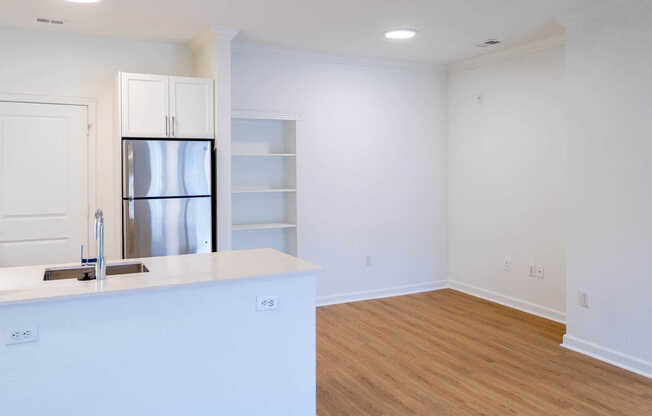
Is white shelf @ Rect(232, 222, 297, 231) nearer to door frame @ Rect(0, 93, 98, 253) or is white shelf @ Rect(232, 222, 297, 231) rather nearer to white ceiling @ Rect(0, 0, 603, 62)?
door frame @ Rect(0, 93, 98, 253)

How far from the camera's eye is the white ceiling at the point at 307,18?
3783 millimetres

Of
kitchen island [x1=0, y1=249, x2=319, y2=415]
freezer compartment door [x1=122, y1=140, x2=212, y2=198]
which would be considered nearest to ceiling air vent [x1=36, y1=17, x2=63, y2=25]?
freezer compartment door [x1=122, y1=140, x2=212, y2=198]

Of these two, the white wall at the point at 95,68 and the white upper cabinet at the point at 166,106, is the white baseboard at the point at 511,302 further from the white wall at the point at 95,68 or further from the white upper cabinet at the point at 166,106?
the white wall at the point at 95,68

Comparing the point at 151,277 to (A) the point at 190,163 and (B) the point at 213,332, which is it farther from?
(A) the point at 190,163

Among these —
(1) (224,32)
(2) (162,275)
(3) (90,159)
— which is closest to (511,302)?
(1) (224,32)

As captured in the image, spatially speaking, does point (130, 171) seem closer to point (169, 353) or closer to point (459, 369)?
point (169, 353)

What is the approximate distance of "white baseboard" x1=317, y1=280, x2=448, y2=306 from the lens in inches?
219

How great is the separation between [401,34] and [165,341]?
132 inches

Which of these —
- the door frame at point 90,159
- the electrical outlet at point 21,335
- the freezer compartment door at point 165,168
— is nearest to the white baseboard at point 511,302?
the freezer compartment door at point 165,168

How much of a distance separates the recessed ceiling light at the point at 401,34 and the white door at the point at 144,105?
6.35 feet

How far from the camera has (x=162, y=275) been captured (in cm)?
258

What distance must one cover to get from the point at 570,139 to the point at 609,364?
5.48 feet

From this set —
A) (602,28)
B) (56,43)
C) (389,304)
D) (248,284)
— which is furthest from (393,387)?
(56,43)

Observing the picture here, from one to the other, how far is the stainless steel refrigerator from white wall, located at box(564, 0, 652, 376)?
2924 mm
